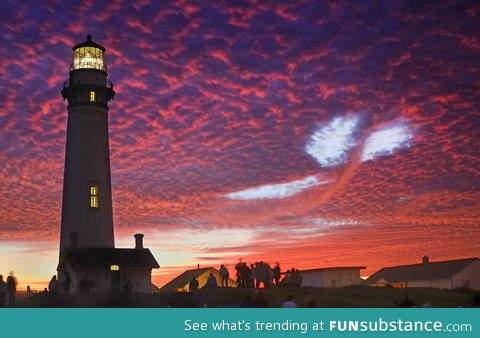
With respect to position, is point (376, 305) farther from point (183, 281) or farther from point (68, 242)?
point (183, 281)

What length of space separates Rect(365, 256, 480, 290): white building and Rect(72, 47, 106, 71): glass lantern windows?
110 feet

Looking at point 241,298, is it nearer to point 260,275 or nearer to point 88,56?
point 260,275

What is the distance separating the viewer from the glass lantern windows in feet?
173

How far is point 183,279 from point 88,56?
33.8 m

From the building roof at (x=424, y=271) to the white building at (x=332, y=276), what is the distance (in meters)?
18.8

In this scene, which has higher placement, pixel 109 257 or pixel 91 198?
pixel 91 198

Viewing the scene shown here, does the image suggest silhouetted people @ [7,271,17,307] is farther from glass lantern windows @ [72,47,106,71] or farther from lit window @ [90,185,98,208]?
glass lantern windows @ [72,47,106,71]

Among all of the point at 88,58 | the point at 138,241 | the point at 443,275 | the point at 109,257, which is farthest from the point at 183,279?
the point at 88,58

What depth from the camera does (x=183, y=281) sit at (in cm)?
7856

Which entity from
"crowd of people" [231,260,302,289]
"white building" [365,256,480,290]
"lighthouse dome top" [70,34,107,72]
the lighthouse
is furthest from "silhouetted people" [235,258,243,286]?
"white building" [365,256,480,290]

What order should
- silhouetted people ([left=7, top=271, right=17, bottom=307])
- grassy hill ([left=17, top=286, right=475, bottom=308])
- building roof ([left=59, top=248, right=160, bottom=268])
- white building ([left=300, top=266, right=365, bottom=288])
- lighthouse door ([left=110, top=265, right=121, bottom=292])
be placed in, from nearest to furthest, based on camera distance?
grassy hill ([left=17, top=286, right=475, bottom=308]) < silhouetted people ([left=7, top=271, right=17, bottom=307]) < building roof ([left=59, top=248, right=160, bottom=268]) < lighthouse door ([left=110, top=265, right=121, bottom=292]) < white building ([left=300, top=266, right=365, bottom=288])

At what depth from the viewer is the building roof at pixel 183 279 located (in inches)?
2921

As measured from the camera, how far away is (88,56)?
173ft

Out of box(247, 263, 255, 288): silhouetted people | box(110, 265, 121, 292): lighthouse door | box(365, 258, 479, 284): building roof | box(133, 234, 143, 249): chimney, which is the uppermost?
box(133, 234, 143, 249): chimney
